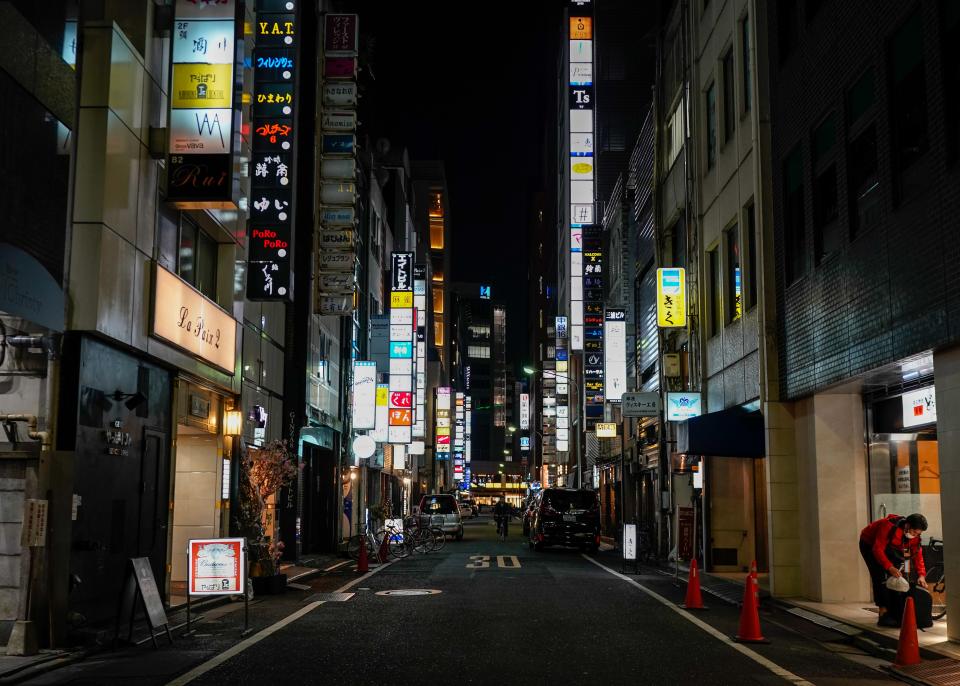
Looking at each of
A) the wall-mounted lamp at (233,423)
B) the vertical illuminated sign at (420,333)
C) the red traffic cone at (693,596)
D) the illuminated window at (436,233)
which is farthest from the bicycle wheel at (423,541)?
the illuminated window at (436,233)

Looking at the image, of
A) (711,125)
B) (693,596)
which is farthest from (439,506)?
(693,596)

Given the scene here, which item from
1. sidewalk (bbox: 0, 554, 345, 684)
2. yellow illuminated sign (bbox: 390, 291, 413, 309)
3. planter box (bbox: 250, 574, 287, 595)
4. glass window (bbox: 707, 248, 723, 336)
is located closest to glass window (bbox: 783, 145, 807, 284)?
glass window (bbox: 707, 248, 723, 336)

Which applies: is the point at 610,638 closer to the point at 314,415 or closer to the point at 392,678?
the point at 392,678

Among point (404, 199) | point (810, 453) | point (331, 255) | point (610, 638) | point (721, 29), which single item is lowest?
point (610, 638)

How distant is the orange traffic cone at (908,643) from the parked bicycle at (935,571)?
5108 millimetres

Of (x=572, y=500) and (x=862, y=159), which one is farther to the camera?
(x=572, y=500)

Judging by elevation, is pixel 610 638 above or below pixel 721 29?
below

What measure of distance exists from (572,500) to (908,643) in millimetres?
24520

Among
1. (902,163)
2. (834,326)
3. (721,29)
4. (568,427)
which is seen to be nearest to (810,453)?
(834,326)

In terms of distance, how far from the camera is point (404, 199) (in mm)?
75688

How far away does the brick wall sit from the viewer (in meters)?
13.2

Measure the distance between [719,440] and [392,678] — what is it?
13.3m

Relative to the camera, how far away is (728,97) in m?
26.3

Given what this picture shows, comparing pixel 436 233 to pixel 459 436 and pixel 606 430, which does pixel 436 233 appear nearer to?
pixel 459 436
